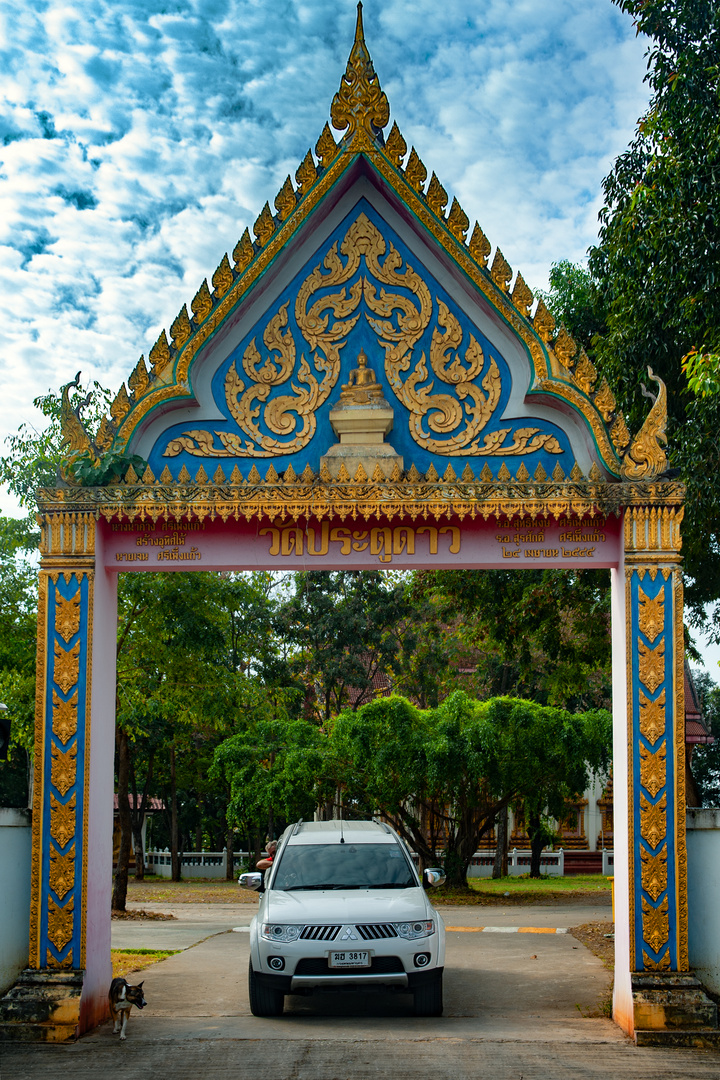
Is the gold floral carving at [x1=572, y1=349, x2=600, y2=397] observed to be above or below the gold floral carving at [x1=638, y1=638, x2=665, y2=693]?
above

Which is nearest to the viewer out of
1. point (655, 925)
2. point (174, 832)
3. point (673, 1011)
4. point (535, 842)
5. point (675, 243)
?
point (673, 1011)

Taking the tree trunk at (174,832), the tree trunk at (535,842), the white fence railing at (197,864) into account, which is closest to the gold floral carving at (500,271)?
the tree trunk at (535,842)

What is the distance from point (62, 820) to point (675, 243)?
804 cm

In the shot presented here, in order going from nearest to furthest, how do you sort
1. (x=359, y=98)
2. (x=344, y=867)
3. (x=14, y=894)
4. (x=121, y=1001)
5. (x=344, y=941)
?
(x=121, y=1001) < (x=14, y=894) < (x=344, y=941) < (x=359, y=98) < (x=344, y=867)

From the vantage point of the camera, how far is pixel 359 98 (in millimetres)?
8812

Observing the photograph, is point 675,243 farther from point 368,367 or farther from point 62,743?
point 62,743

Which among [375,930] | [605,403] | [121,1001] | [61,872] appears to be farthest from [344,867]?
[605,403]

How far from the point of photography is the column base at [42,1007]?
24.6 ft

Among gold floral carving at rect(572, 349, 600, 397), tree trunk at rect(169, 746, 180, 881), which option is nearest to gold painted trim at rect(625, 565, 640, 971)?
gold floral carving at rect(572, 349, 600, 397)

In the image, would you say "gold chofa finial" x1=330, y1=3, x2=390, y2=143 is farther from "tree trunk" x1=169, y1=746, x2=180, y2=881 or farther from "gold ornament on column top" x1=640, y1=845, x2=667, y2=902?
"tree trunk" x1=169, y1=746, x2=180, y2=881

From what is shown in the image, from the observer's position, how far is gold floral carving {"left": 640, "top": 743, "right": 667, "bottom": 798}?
793 centimetres

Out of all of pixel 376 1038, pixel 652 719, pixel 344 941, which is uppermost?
pixel 652 719

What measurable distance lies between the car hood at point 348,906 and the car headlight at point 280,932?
0.15 ft

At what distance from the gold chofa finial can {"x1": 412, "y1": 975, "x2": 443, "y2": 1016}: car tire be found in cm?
693
